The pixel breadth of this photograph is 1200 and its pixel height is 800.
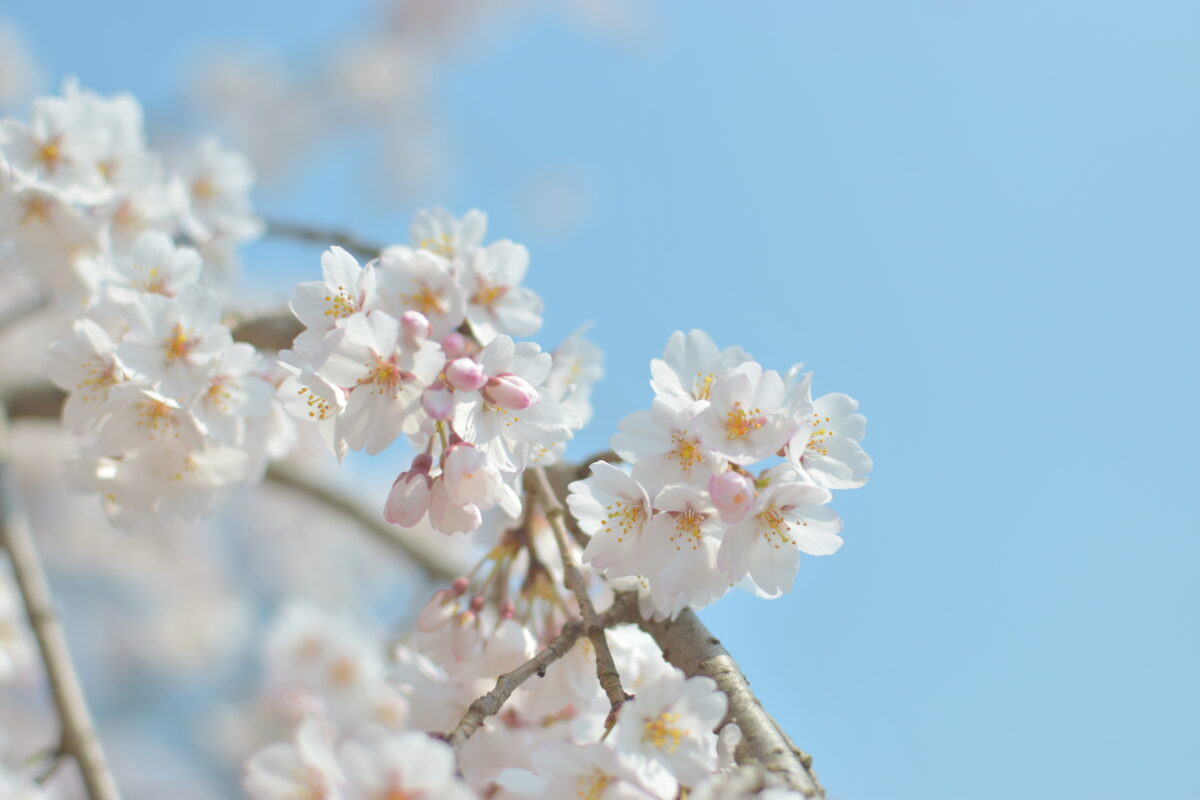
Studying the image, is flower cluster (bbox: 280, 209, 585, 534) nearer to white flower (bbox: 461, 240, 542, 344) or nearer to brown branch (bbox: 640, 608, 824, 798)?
white flower (bbox: 461, 240, 542, 344)

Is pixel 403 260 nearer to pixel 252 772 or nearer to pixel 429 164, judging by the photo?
pixel 252 772

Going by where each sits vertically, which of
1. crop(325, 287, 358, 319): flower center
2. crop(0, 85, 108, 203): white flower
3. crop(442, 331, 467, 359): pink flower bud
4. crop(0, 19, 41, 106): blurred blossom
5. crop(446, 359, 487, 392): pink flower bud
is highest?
crop(0, 19, 41, 106): blurred blossom

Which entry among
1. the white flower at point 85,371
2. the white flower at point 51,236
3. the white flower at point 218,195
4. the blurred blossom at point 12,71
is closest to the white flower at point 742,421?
the white flower at point 85,371

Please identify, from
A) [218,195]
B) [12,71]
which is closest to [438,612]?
[218,195]

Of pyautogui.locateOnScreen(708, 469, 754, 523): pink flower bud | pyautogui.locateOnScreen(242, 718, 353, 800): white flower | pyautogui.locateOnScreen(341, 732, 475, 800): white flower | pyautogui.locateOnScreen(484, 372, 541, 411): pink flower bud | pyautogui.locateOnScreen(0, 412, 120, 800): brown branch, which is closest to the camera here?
pyautogui.locateOnScreen(341, 732, 475, 800): white flower

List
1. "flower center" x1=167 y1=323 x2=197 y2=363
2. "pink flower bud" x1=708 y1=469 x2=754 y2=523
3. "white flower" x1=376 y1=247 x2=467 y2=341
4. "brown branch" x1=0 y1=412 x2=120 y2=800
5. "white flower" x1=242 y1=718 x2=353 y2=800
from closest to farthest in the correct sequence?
"white flower" x1=242 y1=718 x2=353 y2=800, "pink flower bud" x1=708 y1=469 x2=754 y2=523, "white flower" x1=376 y1=247 x2=467 y2=341, "flower center" x1=167 y1=323 x2=197 y2=363, "brown branch" x1=0 y1=412 x2=120 y2=800

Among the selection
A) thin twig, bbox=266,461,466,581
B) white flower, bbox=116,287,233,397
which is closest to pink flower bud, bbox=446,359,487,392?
white flower, bbox=116,287,233,397

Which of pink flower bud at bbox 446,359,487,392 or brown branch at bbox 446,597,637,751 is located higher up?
pink flower bud at bbox 446,359,487,392
